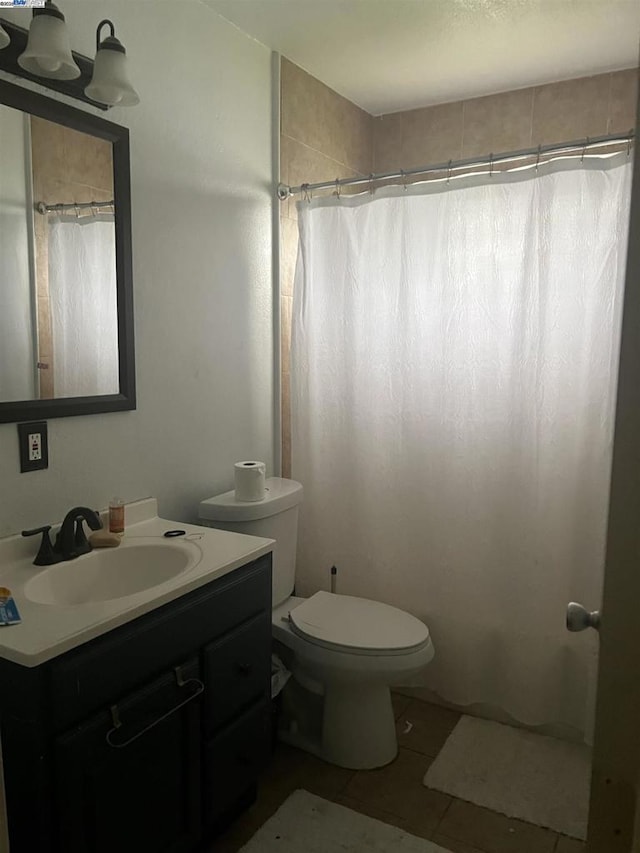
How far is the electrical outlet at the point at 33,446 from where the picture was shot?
63.0 inches

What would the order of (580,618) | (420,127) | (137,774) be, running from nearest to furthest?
(580,618)
(137,774)
(420,127)

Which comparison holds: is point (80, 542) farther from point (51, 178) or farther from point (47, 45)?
point (47, 45)

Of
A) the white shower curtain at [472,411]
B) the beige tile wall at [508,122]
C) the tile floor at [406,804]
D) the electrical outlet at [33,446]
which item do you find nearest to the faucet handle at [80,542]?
the electrical outlet at [33,446]

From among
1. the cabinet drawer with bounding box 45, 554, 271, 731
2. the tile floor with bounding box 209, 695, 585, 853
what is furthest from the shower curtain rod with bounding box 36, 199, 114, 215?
Result: the tile floor with bounding box 209, 695, 585, 853

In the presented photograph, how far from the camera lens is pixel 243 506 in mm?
2061

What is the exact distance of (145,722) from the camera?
1388mm

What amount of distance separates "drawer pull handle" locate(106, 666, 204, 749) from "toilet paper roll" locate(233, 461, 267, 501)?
69 cm

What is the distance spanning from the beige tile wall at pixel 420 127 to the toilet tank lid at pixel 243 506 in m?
0.48

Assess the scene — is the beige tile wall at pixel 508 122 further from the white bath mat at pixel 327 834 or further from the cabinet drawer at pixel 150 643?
the white bath mat at pixel 327 834

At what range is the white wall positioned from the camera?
69.3 inches

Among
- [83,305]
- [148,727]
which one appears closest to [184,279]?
[83,305]

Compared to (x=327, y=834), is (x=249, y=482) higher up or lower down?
higher up

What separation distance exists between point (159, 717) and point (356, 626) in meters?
0.83

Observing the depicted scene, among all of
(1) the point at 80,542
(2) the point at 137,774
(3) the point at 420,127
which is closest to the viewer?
(2) the point at 137,774
